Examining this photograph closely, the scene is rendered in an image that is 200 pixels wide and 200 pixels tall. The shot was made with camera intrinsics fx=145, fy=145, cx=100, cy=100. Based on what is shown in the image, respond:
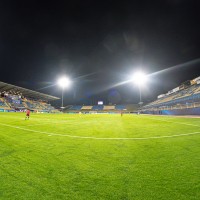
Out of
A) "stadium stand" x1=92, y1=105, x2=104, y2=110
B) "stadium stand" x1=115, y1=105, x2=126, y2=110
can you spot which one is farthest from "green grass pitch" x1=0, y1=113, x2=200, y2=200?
"stadium stand" x1=92, y1=105, x2=104, y2=110

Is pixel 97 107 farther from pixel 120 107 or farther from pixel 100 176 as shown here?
pixel 100 176

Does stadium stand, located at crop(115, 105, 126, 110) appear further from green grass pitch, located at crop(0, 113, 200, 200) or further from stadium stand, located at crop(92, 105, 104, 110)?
green grass pitch, located at crop(0, 113, 200, 200)

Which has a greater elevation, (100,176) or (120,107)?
(120,107)

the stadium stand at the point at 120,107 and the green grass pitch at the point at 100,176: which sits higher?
the stadium stand at the point at 120,107

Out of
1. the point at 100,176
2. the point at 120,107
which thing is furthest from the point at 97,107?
the point at 100,176

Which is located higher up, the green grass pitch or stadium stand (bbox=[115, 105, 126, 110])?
stadium stand (bbox=[115, 105, 126, 110])

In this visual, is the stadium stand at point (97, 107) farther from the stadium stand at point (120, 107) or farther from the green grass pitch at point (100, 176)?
the green grass pitch at point (100, 176)

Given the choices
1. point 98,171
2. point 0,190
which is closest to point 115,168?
point 98,171

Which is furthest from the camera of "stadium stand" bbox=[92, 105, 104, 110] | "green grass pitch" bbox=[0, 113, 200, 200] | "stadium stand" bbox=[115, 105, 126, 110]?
"stadium stand" bbox=[92, 105, 104, 110]

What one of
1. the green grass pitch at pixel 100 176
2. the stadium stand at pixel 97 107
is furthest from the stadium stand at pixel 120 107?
the green grass pitch at pixel 100 176

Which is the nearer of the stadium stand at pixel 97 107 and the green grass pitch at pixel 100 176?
the green grass pitch at pixel 100 176

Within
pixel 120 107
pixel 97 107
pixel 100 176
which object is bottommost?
pixel 100 176

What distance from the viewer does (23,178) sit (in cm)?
276

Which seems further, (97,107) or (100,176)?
(97,107)
